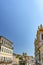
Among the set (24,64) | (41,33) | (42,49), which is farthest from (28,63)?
(42,49)

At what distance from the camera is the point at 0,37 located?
56438 millimetres

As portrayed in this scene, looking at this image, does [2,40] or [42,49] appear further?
[2,40]

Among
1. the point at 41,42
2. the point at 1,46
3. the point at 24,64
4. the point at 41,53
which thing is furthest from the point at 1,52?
the point at 24,64

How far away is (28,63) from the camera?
101812 mm

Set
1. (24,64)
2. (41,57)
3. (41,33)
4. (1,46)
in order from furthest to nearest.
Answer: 1. (24,64)
2. (1,46)
3. (41,33)
4. (41,57)

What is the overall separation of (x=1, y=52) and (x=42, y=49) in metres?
20.7

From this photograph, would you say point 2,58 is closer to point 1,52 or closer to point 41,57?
point 1,52

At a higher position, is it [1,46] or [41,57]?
[1,46]

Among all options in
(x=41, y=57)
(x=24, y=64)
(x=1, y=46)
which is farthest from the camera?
(x=24, y=64)

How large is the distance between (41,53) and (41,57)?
2.49 feet

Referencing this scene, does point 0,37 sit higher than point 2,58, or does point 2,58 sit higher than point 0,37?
point 0,37

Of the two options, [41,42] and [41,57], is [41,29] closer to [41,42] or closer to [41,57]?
[41,42]

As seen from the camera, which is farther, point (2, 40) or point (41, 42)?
point (2, 40)

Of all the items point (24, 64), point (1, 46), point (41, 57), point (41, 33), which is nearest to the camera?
point (41, 57)
